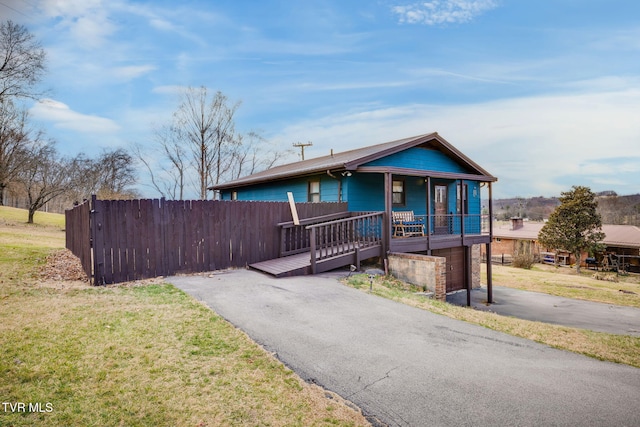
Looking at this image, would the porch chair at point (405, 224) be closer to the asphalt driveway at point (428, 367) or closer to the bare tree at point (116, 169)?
the asphalt driveway at point (428, 367)

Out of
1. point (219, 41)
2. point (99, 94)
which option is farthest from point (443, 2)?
point (99, 94)

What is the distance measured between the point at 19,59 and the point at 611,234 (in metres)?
48.0

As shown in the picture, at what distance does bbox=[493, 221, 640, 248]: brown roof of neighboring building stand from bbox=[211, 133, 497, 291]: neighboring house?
63.4 feet

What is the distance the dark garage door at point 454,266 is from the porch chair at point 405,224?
1.97m

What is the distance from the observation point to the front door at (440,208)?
16.2 meters

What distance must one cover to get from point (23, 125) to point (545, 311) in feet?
124

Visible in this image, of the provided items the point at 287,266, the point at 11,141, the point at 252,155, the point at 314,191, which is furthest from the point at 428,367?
the point at 252,155

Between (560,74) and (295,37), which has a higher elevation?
(295,37)

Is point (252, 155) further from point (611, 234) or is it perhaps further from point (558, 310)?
point (611, 234)

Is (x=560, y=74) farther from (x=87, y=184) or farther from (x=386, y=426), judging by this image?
(x=87, y=184)

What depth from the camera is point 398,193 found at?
48.2 feet

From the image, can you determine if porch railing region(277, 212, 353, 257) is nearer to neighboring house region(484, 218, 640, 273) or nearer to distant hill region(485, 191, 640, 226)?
neighboring house region(484, 218, 640, 273)

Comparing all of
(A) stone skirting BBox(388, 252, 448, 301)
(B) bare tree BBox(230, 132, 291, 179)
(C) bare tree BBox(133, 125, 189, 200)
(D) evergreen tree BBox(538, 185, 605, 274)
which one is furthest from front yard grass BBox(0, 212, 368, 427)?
(D) evergreen tree BBox(538, 185, 605, 274)

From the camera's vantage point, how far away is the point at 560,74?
16.4 meters
